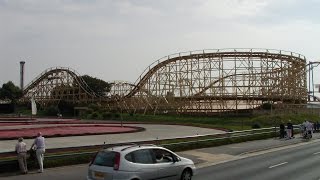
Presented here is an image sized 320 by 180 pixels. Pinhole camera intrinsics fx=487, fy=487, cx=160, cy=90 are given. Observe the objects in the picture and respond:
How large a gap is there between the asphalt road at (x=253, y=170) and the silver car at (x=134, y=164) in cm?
287

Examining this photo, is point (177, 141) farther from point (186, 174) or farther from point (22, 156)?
point (186, 174)

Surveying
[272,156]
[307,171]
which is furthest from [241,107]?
[307,171]

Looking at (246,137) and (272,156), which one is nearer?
(272,156)

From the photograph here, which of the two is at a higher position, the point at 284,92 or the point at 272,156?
the point at 284,92

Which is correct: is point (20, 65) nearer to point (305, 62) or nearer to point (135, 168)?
point (305, 62)

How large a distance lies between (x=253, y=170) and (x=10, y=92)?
107104 mm

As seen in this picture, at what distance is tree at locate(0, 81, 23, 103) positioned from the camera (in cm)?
11900

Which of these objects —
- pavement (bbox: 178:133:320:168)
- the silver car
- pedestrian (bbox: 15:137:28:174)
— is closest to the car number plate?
the silver car

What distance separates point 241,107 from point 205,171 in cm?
5401

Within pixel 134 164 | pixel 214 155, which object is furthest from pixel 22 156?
pixel 214 155

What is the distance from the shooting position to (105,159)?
1395 centimetres

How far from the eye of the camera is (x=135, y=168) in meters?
13.8

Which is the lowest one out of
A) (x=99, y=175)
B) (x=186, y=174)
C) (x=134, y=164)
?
(x=186, y=174)

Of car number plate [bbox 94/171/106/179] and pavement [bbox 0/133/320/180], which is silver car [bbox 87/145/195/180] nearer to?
car number plate [bbox 94/171/106/179]
